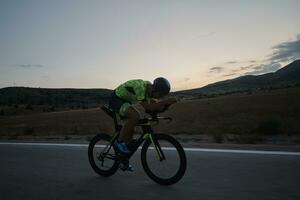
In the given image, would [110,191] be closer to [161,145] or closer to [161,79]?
[161,145]

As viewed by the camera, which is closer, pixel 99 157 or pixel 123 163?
pixel 123 163

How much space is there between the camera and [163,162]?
19.1 feet

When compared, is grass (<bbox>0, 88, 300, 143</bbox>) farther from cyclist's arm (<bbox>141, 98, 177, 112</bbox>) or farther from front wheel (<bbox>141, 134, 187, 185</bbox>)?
cyclist's arm (<bbox>141, 98, 177, 112</bbox>)

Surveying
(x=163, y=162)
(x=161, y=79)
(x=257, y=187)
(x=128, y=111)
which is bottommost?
(x=257, y=187)

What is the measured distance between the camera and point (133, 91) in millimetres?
5891

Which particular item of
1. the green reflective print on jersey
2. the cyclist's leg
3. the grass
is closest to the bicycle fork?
the cyclist's leg

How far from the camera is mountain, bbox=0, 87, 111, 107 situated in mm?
110500

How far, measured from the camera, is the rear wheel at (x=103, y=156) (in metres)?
6.47

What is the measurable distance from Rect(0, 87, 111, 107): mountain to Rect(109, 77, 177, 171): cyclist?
339 ft

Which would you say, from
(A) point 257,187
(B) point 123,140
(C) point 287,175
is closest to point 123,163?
(B) point 123,140

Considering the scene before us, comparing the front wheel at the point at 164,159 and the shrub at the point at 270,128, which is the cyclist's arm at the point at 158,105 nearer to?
the front wheel at the point at 164,159

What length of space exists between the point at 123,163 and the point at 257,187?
2040 mm

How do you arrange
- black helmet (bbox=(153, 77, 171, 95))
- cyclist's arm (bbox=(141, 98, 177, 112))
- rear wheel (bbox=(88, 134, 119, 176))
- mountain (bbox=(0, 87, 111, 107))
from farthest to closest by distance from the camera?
mountain (bbox=(0, 87, 111, 107)) → rear wheel (bbox=(88, 134, 119, 176)) → black helmet (bbox=(153, 77, 171, 95)) → cyclist's arm (bbox=(141, 98, 177, 112))

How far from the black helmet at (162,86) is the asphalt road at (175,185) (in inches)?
54.4
